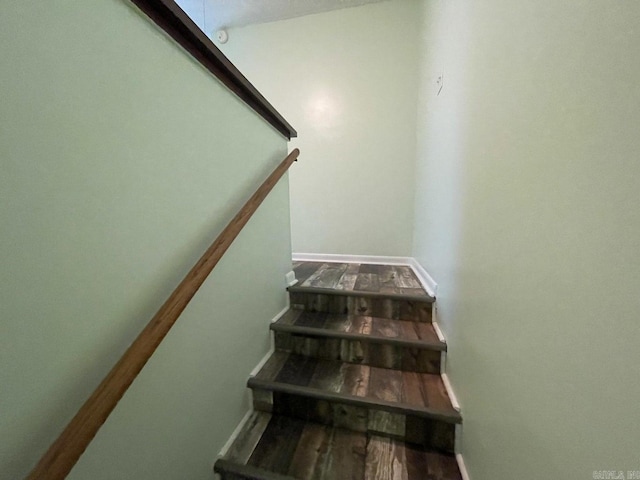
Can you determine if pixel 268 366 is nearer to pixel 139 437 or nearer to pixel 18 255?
pixel 139 437

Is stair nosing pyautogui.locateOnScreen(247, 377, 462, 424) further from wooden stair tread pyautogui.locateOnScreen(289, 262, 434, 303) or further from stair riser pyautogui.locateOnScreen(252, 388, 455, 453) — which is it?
wooden stair tread pyautogui.locateOnScreen(289, 262, 434, 303)

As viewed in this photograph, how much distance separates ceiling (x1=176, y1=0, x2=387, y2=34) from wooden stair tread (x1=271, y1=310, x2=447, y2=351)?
2.81 meters

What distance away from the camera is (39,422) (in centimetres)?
44

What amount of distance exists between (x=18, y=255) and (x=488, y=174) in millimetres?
1191

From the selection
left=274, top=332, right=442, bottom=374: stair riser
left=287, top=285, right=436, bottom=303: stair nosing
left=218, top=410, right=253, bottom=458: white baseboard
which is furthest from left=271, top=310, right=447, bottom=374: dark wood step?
left=218, top=410, right=253, bottom=458: white baseboard

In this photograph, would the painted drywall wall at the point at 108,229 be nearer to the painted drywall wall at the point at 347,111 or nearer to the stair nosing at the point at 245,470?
the stair nosing at the point at 245,470

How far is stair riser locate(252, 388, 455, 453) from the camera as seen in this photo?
39.9 inches

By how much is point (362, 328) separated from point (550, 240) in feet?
3.58

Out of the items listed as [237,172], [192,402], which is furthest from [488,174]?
[192,402]

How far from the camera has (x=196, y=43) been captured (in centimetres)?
78

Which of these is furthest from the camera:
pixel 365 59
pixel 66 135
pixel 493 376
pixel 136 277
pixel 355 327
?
pixel 365 59

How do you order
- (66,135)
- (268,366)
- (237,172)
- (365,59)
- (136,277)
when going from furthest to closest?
(365,59), (268,366), (237,172), (136,277), (66,135)

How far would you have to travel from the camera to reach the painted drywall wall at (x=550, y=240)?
34 cm

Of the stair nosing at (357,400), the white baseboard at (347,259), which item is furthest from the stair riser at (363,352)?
the white baseboard at (347,259)
